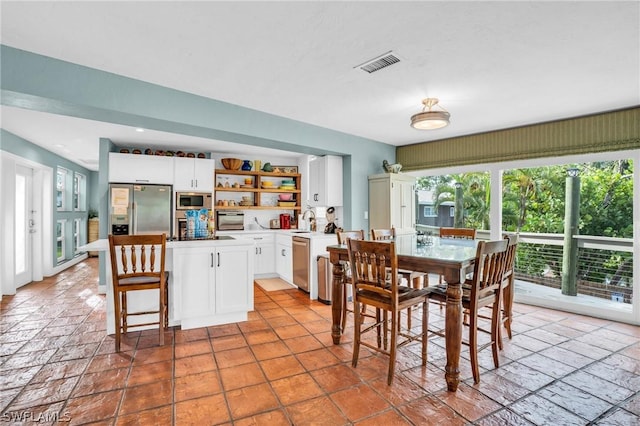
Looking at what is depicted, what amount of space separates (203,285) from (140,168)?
2865 mm

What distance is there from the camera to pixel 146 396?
210cm

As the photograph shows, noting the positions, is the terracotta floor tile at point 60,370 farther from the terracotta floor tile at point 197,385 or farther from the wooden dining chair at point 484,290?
the wooden dining chair at point 484,290

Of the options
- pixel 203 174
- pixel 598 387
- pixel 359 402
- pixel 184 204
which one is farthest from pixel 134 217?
pixel 598 387

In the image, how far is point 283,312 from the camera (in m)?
3.85

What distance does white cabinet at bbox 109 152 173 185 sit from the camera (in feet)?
16.4

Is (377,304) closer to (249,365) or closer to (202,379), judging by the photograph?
(249,365)

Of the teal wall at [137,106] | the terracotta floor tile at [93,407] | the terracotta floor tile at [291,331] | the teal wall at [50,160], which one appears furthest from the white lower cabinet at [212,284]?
the teal wall at [50,160]

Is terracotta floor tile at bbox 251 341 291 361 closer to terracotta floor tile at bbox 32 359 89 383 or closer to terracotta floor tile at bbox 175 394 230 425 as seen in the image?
terracotta floor tile at bbox 175 394 230 425

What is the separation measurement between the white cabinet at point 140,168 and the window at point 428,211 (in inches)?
169

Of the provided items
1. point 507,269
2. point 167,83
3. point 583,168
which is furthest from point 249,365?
point 583,168

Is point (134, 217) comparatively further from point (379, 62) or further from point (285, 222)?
point (379, 62)

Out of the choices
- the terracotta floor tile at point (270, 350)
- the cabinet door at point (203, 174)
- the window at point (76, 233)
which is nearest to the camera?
the terracotta floor tile at point (270, 350)

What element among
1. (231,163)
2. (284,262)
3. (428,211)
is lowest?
(284,262)

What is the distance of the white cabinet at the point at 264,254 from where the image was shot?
18.4 ft
